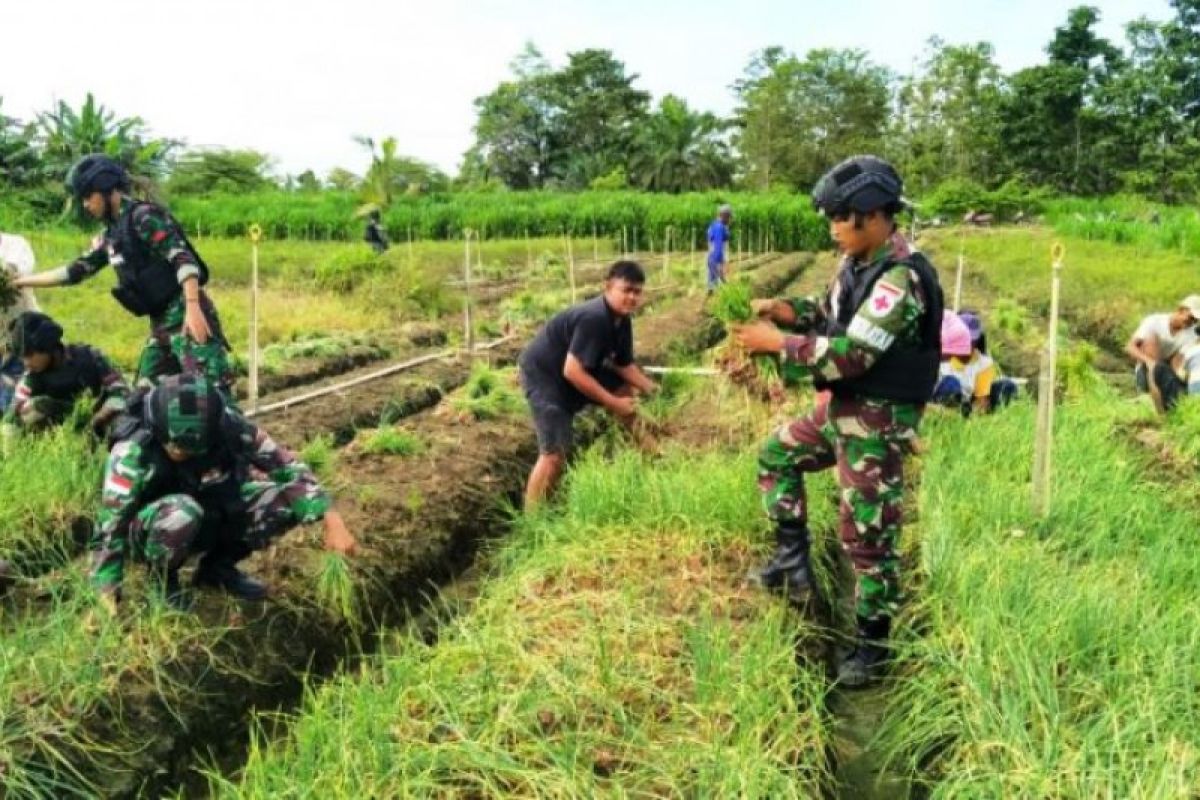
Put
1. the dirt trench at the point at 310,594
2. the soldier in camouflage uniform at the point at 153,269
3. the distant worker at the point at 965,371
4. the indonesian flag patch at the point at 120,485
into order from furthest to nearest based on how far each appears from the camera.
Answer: the distant worker at the point at 965,371
the soldier in camouflage uniform at the point at 153,269
the indonesian flag patch at the point at 120,485
the dirt trench at the point at 310,594

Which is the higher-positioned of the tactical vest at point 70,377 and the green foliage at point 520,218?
the green foliage at point 520,218

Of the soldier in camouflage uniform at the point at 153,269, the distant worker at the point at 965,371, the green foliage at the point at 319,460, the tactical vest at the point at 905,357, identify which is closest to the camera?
the tactical vest at the point at 905,357

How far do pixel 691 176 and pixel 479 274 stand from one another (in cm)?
2498

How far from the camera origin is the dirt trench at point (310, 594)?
3.07 m

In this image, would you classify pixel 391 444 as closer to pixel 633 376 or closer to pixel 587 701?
pixel 633 376

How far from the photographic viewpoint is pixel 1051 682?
2693mm

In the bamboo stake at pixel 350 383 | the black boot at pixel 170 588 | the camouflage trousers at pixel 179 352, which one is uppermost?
the camouflage trousers at pixel 179 352

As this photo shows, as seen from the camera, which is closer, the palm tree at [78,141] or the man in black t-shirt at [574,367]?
the man in black t-shirt at [574,367]

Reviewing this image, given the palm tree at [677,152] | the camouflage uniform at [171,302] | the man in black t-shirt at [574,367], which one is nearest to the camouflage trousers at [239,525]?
the camouflage uniform at [171,302]

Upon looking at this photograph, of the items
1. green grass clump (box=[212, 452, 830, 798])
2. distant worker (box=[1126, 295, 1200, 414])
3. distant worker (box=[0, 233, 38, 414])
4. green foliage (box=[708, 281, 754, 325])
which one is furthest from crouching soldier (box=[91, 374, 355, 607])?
distant worker (box=[1126, 295, 1200, 414])

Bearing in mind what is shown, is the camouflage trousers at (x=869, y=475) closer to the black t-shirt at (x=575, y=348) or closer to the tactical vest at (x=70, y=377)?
the black t-shirt at (x=575, y=348)

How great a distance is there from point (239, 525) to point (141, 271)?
67.3 inches

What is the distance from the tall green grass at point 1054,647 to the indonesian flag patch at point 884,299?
0.97 meters

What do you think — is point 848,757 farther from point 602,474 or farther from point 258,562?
point 258,562
